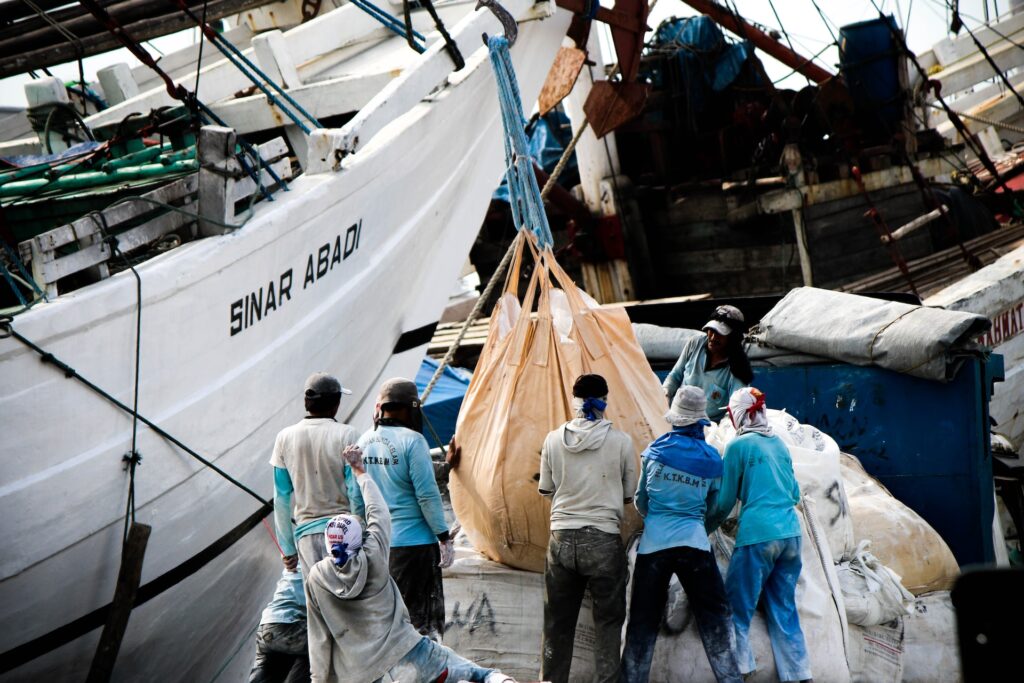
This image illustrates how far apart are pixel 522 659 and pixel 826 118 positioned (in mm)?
8503

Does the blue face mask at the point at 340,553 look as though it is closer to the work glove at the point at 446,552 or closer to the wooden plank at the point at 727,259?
the work glove at the point at 446,552

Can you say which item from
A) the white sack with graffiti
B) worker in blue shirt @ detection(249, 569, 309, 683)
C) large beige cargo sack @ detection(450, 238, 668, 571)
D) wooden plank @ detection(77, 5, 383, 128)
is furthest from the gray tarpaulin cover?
wooden plank @ detection(77, 5, 383, 128)

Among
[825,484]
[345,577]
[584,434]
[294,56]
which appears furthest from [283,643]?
[294,56]

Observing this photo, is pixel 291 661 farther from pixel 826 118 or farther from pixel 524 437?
pixel 826 118

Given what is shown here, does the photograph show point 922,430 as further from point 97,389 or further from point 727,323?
point 97,389

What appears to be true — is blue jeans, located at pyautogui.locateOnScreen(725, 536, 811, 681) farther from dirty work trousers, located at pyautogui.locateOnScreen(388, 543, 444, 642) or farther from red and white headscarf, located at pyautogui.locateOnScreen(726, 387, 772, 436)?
dirty work trousers, located at pyautogui.locateOnScreen(388, 543, 444, 642)

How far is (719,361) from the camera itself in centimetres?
547

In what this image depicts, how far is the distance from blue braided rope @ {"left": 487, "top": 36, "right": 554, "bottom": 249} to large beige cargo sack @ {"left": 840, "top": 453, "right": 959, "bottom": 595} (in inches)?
80.0

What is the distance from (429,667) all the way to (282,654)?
2.13 feet

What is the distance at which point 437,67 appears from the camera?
591 cm

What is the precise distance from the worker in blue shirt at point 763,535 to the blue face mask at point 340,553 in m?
1.61

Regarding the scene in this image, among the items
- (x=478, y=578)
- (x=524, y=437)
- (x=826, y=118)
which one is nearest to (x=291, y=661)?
(x=478, y=578)

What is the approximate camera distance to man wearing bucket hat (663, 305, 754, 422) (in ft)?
17.6

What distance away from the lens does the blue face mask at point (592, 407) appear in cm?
421
